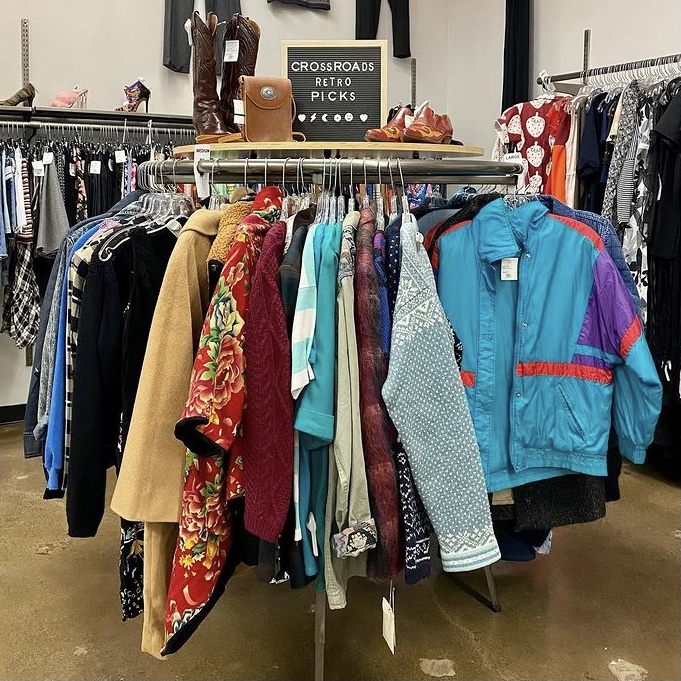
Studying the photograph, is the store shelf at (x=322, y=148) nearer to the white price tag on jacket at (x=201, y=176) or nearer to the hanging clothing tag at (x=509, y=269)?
the white price tag on jacket at (x=201, y=176)

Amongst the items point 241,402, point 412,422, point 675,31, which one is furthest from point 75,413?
point 675,31

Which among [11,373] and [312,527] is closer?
[312,527]

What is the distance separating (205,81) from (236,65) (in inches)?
5.2

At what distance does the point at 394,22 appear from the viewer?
5.56 meters

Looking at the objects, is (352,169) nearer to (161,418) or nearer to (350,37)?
(161,418)

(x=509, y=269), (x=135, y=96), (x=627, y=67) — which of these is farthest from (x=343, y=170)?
(x=135, y=96)

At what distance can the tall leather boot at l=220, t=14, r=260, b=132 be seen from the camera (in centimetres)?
228

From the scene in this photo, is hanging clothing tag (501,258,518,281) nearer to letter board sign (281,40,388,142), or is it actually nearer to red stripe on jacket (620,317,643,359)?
red stripe on jacket (620,317,643,359)

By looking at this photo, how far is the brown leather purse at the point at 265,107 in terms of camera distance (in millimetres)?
2084

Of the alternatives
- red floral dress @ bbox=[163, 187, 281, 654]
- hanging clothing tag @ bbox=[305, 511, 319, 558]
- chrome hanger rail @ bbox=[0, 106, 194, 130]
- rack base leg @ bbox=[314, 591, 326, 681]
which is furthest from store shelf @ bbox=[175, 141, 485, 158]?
chrome hanger rail @ bbox=[0, 106, 194, 130]

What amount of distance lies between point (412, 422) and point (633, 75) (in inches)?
122

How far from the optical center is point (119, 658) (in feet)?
7.25

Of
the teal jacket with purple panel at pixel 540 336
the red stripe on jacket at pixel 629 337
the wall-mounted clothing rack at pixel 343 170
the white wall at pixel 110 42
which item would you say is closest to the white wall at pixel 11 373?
the white wall at pixel 110 42

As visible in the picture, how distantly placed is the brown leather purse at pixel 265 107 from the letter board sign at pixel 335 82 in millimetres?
178
